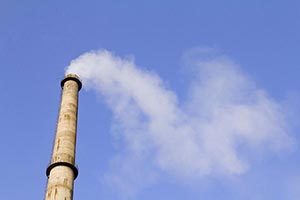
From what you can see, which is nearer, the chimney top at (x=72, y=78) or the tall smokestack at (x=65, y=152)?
the tall smokestack at (x=65, y=152)

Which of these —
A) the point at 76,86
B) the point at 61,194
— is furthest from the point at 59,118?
the point at 61,194

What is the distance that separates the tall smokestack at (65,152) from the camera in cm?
1808

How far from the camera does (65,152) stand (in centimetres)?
1955

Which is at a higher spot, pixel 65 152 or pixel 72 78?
pixel 72 78

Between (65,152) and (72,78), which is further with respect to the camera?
(72,78)

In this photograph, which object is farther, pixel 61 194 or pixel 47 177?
pixel 47 177

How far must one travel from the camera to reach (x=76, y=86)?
24.0 metres

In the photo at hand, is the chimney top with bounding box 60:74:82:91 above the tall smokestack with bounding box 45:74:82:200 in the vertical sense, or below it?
above

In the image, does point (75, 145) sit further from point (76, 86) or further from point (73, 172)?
point (76, 86)

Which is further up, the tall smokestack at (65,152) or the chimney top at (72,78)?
the chimney top at (72,78)

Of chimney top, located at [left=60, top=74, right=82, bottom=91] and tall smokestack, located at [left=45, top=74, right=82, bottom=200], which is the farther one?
chimney top, located at [left=60, top=74, right=82, bottom=91]

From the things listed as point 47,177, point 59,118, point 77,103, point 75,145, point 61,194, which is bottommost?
point 61,194

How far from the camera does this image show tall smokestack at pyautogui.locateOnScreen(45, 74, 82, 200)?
18078mm

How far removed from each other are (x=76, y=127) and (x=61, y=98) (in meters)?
2.41
